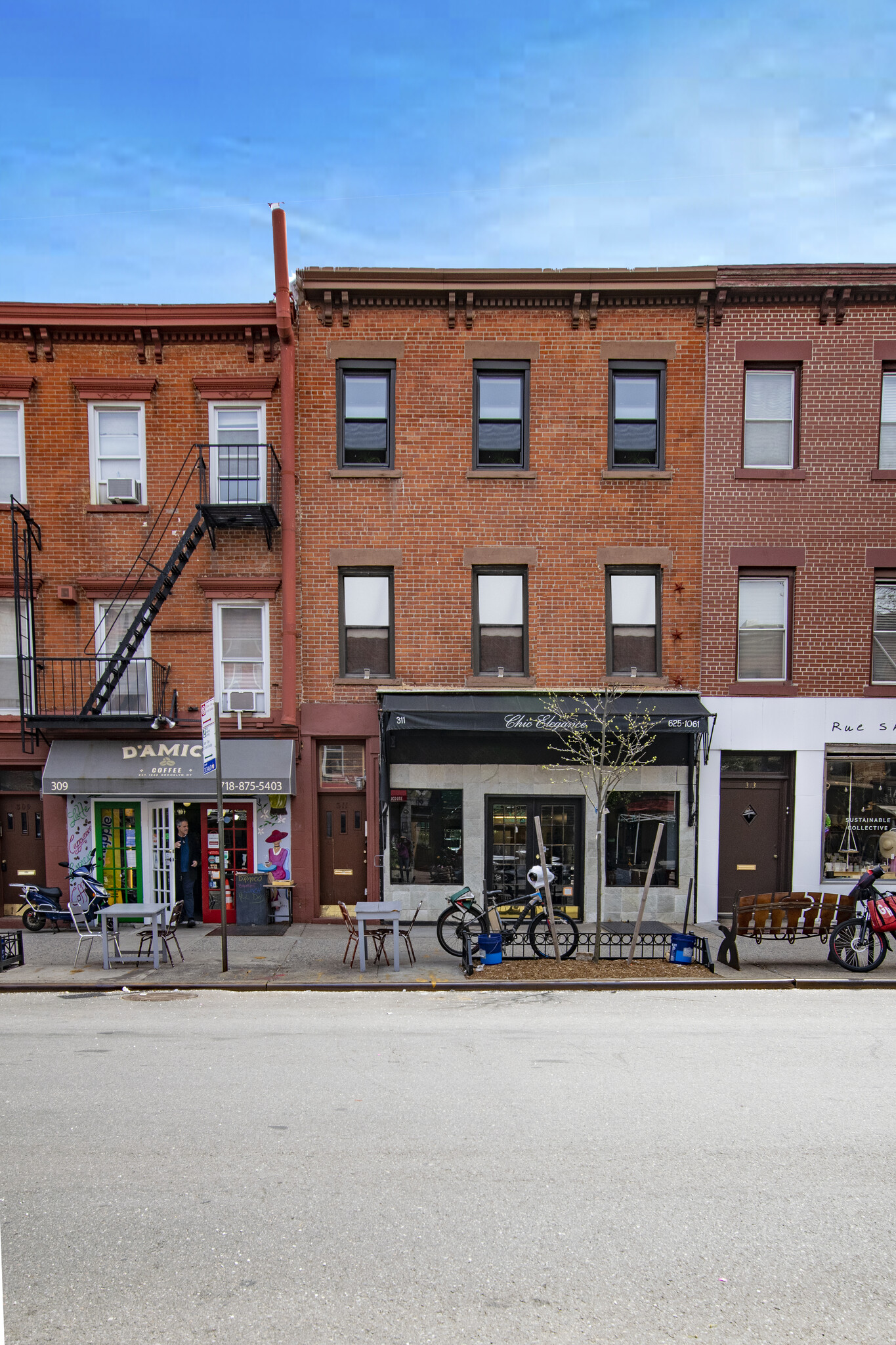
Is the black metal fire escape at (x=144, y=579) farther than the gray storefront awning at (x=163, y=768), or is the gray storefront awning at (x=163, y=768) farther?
the black metal fire escape at (x=144, y=579)

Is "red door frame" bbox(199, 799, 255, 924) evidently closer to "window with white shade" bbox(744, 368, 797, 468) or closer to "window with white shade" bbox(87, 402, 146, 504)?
"window with white shade" bbox(87, 402, 146, 504)

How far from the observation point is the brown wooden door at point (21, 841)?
1372cm

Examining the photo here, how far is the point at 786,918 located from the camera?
34.8 feet

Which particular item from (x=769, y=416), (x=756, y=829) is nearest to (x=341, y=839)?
(x=756, y=829)

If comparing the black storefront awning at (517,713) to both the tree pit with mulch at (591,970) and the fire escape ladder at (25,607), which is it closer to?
the tree pit with mulch at (591,970)

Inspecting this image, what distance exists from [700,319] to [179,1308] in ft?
48.1

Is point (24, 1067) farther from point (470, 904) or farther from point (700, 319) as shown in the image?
point (700, 319)

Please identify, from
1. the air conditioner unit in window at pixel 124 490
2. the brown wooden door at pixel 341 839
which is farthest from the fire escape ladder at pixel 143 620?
the brown wooden door at pixel 341 839

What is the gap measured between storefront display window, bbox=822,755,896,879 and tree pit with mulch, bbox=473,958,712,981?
15.8 feet

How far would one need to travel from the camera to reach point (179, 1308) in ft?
12.6

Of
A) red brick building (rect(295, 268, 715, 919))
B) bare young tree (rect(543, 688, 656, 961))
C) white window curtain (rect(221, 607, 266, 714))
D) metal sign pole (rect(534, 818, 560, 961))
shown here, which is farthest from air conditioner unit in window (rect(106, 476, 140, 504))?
metal sign pole (rect(534, 818, 560, 961))

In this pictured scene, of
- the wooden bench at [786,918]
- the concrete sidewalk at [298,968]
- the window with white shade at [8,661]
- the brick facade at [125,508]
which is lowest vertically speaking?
the concrete sidewalk at [298,968]

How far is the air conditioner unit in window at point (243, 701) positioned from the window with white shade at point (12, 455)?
17.2 ft

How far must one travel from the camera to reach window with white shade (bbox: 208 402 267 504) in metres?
13.4
